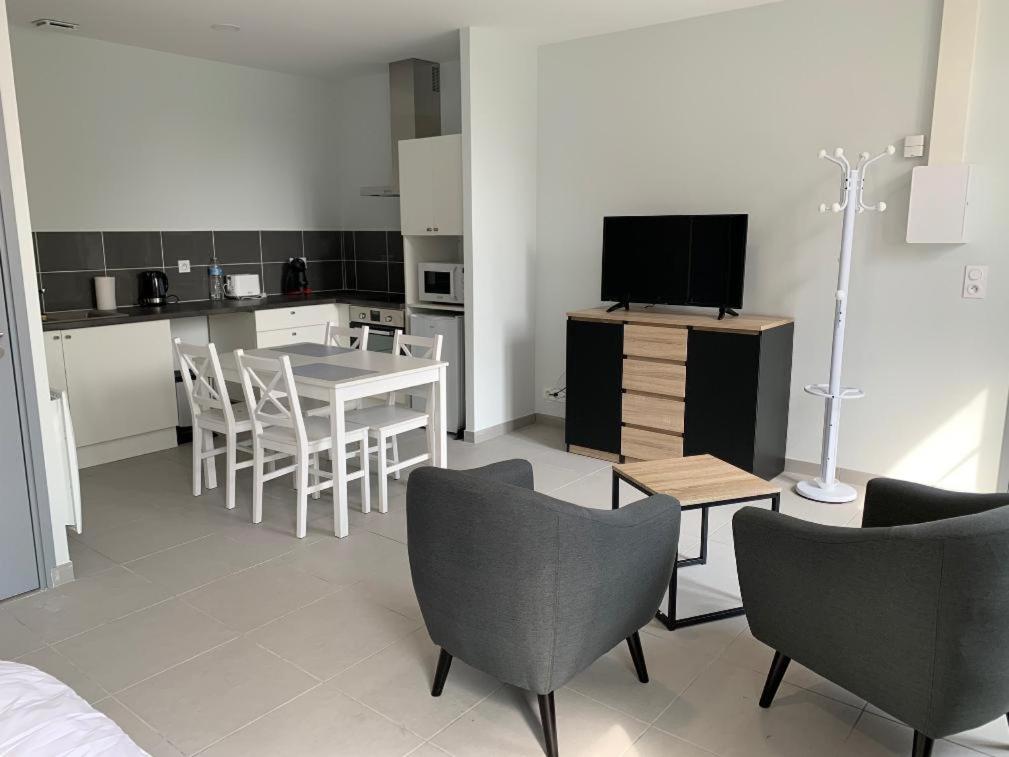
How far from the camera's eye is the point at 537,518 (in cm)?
191

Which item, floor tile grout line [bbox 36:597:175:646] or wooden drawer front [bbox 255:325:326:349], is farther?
wooden drawer front [bbox 255:325:326:349]

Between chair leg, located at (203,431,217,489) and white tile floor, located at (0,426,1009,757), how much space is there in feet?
1.82

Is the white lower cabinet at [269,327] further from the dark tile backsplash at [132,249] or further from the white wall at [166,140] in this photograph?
the white wall at [166,140]

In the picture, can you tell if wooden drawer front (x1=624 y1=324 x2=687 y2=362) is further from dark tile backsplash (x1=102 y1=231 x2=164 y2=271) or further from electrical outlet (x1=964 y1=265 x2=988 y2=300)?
dark tile backsplash (x1=102 y1=231 x2=164 y2=271)

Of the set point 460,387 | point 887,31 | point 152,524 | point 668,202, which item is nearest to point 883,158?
point 887,31

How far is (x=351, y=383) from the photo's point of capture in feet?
11.5

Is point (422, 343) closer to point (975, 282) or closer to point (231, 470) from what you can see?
point (231, 470)

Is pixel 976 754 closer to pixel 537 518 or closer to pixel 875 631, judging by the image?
pixel 875 631

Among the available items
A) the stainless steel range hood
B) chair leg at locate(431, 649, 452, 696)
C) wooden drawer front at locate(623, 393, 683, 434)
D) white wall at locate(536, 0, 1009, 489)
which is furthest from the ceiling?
chair leg at locate(431, 649, 452, 696)

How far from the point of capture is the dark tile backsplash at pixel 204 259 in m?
4.91

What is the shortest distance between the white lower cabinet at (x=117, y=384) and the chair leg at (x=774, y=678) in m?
4.08

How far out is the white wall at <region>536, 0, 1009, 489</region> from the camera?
3.79 meters

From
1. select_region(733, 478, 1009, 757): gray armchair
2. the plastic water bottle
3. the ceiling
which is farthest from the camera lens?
the plastic water bottle

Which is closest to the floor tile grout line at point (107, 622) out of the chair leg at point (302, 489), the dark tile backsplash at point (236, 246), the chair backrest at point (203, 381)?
the chair leg at point (302, 489)
